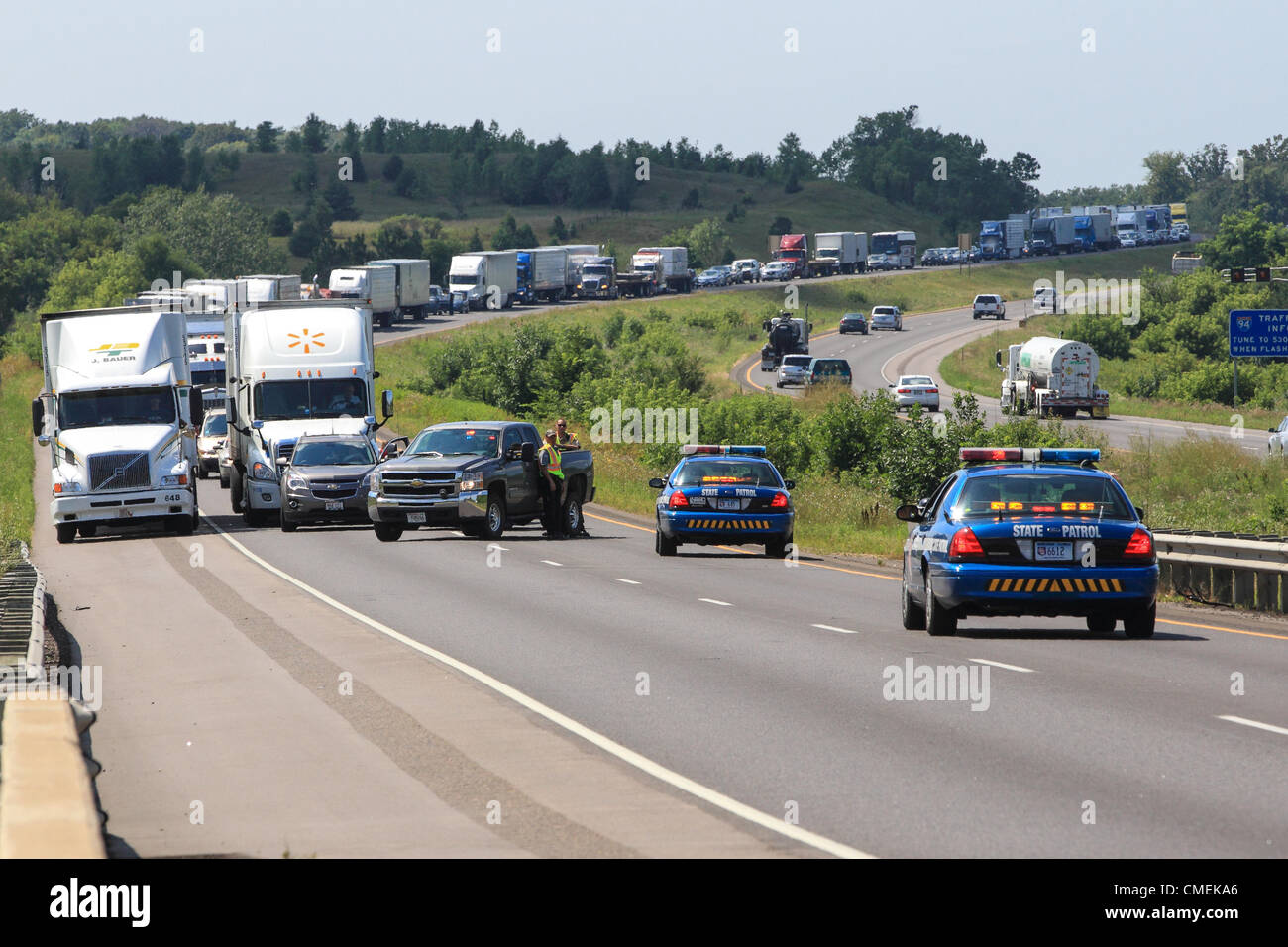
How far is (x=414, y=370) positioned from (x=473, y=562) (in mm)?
56216

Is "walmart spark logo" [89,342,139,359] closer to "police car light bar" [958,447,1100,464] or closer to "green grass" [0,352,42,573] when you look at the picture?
"green grass" [0,352,42,573]

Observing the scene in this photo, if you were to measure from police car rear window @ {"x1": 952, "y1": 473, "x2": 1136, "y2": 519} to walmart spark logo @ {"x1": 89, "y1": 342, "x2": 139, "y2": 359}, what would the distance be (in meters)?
19.5

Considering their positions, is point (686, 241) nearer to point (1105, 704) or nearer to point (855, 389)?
point (855, 389)

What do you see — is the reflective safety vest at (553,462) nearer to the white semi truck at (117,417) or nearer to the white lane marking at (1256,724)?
the white semi truck at (117,417)

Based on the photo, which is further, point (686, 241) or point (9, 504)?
point (686, 241)

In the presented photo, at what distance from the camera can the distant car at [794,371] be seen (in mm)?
77500

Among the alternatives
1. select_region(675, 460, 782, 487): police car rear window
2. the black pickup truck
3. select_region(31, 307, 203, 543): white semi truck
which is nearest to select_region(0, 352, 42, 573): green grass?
select_region(31, 307, 203, 543): white semi truck

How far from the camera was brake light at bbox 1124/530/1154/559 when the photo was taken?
51.2ft

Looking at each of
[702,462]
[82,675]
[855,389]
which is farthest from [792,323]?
[82,675]

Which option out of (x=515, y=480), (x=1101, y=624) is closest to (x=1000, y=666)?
(x=1101, y=624)

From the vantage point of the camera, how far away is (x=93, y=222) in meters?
151

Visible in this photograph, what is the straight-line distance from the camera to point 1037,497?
16125 millimetres

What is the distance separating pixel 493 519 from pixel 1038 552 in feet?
48.2

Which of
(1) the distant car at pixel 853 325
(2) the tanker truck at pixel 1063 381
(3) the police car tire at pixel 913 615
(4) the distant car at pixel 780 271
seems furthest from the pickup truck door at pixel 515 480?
(4) the distant car at pixel 780 271
